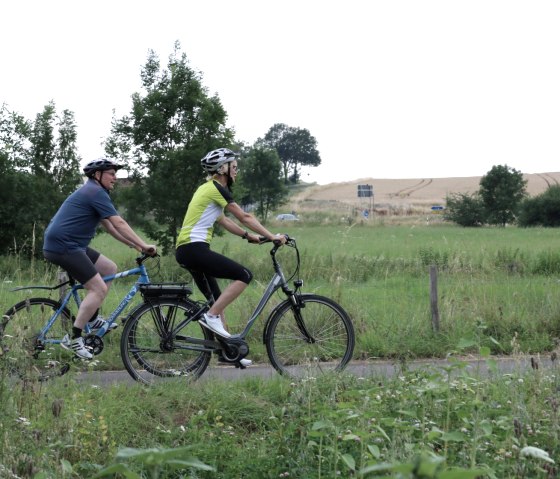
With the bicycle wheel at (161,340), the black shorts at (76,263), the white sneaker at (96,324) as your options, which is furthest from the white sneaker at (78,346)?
the black shorts at (76,263)

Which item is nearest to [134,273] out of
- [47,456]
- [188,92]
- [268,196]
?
[47,456]

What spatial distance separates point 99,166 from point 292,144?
5496 inches

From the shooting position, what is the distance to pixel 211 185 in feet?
25.6

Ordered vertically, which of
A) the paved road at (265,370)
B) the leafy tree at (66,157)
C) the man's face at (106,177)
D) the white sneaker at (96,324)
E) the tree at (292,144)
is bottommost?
the paved road at (265,370)

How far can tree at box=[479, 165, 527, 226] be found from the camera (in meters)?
64.4

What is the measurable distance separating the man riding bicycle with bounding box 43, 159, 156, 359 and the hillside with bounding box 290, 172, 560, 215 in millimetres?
69848

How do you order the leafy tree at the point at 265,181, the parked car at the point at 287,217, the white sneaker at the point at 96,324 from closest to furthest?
the white sneaker at the point at 96,324 → the leafy tree at the point at 265,181 → the parked car at the point at 287,217

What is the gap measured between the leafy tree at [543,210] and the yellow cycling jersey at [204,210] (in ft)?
178

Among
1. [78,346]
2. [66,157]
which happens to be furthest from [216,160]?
[66,157]

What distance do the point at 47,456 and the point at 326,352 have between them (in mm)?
4084

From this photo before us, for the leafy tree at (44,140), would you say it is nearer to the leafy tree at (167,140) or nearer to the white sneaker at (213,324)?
the leafy tree at (167,140)

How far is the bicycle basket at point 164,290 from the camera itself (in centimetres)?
796

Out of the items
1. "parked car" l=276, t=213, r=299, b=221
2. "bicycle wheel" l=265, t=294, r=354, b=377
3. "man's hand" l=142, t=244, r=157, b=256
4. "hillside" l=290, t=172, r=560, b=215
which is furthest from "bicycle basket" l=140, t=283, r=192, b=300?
"hillside" l=290, t=172, r=560, b=215

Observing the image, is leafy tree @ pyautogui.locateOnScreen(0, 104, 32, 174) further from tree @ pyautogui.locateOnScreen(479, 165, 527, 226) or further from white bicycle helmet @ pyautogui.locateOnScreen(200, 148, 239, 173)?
tree @ pyautogui.locateOnScreen(479, 165, 527, 226)
